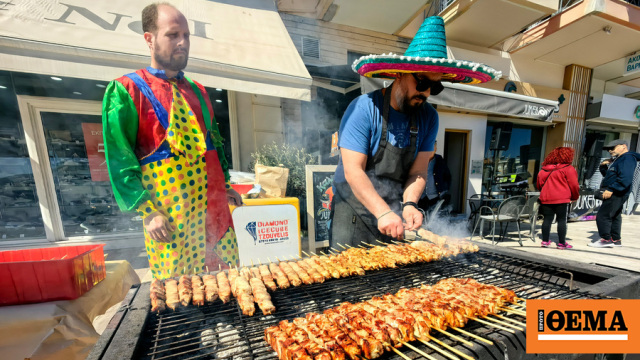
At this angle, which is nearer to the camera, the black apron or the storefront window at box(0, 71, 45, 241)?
the black apron

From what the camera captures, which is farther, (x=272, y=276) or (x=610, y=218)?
(x=610, y=218)

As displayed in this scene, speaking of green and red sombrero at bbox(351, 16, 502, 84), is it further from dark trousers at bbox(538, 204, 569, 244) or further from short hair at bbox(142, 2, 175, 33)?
dark trousers at bbox(538, 204, 569, 244)

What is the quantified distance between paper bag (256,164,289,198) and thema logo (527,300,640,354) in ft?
12.9

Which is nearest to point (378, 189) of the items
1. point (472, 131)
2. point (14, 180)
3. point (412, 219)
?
point (412, 219)

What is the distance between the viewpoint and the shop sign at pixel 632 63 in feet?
30.3

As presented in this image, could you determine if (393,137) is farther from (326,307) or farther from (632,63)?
(632,63)

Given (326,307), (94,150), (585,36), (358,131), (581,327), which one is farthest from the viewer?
(585,36)

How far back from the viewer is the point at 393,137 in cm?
257

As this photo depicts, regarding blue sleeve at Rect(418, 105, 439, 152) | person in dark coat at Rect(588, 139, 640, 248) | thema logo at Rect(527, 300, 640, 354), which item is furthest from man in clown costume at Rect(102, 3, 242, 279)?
person in dark coat at Rect(588, 139, 640, 248)

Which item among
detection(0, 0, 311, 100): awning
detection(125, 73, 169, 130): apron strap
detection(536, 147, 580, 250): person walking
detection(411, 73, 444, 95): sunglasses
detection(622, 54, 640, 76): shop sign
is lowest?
detection(536, 147, 580, 250): person walking

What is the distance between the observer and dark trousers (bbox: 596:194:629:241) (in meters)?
6.15

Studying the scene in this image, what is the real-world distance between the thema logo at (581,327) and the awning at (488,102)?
17.5ft

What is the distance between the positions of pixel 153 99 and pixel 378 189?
7.50 ft

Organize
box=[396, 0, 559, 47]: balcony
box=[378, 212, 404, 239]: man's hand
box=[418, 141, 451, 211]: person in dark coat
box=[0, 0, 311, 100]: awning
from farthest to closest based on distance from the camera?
box=[396, 0, 559, 47]: balcony
box=[418, 141, 451, 211]: person in dark coat
box=[0, 0, 311, 100]: awning
box=[378, 212, 404, 239]: man's hand
